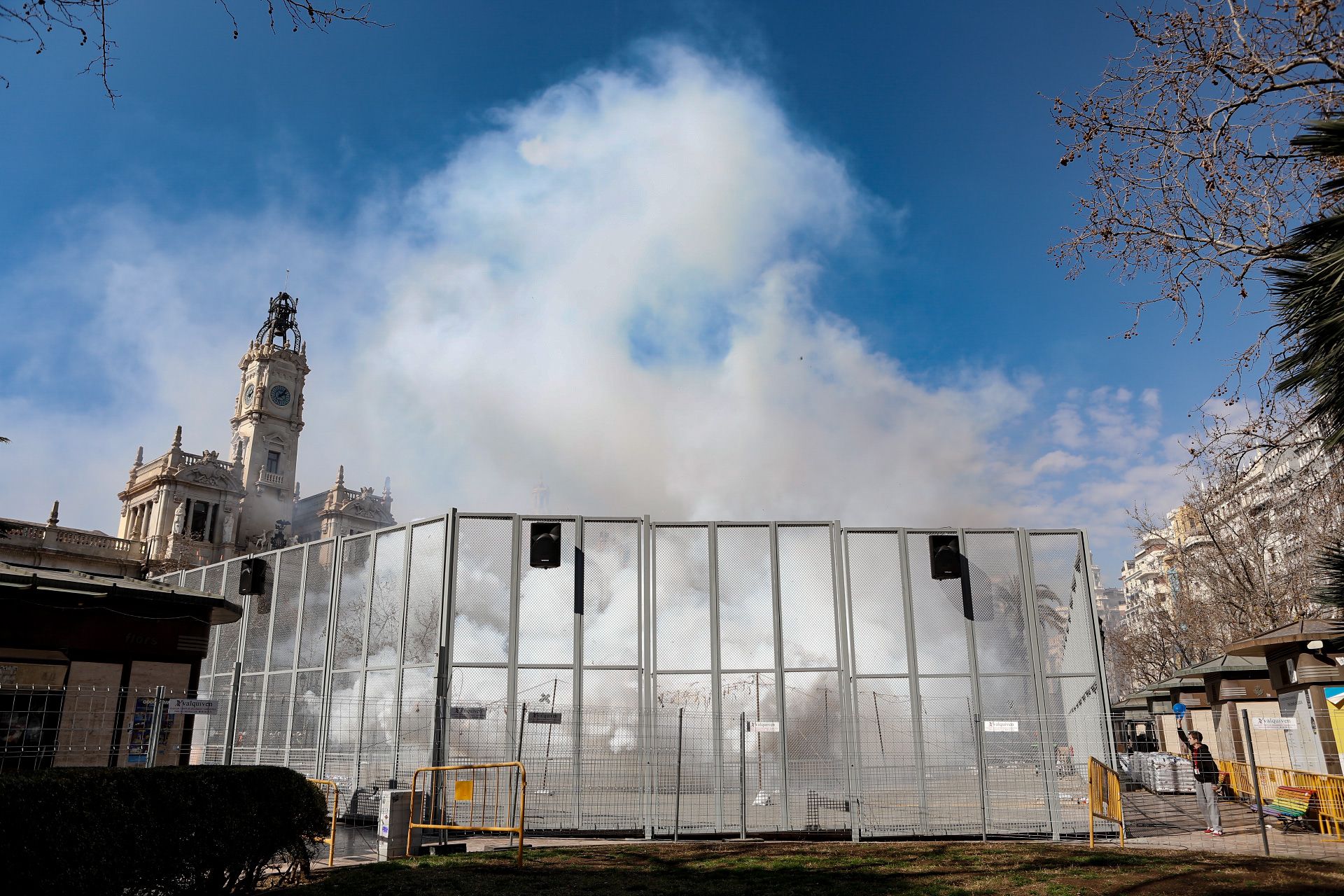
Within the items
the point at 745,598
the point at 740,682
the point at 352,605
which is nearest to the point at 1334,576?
the point at 745,598

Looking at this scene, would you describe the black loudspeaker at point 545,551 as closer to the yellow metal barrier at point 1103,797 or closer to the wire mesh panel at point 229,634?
the yellow metal barrier at point 1103,797

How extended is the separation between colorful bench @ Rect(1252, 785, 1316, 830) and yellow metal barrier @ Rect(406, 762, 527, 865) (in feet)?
41.4

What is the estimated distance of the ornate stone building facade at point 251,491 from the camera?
6544 cm

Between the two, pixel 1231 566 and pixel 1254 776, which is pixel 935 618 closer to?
pixel 1254 776

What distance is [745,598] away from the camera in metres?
15.2

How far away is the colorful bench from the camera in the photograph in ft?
45.2

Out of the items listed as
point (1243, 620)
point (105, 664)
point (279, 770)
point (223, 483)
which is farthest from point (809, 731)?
point (223, 483)

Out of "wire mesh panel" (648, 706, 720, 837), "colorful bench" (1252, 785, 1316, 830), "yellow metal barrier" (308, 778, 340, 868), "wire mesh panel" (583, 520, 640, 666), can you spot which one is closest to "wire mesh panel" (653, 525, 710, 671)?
"wire mesh panel" (583, 520, 640, 666)

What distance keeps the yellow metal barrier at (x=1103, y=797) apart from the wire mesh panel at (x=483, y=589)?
969cm

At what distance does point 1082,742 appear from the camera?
14.4 meters

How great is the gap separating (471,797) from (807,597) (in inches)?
258

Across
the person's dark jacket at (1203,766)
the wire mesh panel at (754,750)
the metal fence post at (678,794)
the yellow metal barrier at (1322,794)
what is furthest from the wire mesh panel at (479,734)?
the person's dark jacket at (1203,766)

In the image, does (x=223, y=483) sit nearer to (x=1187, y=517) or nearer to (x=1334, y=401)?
(x=1187, y=517)

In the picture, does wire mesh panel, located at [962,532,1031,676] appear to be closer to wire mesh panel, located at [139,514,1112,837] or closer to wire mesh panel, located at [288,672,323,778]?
wire mesh panel, located at [139,514,1112,837]
